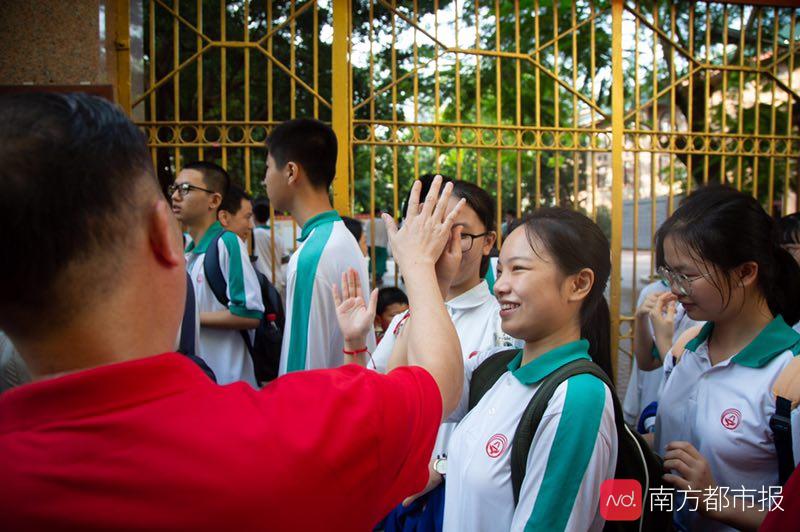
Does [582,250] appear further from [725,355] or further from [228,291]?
[228,291]

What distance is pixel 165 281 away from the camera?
84 cm

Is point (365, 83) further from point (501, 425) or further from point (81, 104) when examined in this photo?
point (81, 104)

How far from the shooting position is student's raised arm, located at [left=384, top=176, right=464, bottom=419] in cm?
107

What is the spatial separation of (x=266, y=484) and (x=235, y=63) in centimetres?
753

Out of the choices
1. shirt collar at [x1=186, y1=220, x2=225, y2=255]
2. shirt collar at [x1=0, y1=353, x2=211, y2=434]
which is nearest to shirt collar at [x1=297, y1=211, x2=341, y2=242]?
shirt collar at [x1=186, y1=220, x2=225, y2=255]

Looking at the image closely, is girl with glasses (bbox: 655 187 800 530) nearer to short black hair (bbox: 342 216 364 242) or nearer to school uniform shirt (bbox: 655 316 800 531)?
school uniform shirt (bbox: 655 316 800 531)

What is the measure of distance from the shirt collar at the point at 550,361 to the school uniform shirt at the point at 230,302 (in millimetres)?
1877

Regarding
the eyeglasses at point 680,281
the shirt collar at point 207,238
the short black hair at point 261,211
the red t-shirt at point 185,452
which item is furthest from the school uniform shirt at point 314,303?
the short black hair at point 261,211

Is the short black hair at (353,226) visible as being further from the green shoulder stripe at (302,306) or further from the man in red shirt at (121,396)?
the man in red shirt at (121,396)

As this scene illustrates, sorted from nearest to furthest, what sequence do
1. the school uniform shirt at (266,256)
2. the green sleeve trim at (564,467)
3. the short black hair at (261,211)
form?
1. the green sleeve trim at (564,467)
2. the school uniform shirt at (266,256)
3. the short black hair at (261,211)

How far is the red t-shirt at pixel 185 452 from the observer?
0.68 m

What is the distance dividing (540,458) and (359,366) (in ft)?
2.01

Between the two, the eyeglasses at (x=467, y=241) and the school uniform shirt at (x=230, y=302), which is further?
the school uniform shirt at (x=230, y=302)

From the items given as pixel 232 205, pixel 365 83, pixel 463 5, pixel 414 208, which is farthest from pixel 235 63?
pixel 414 208
